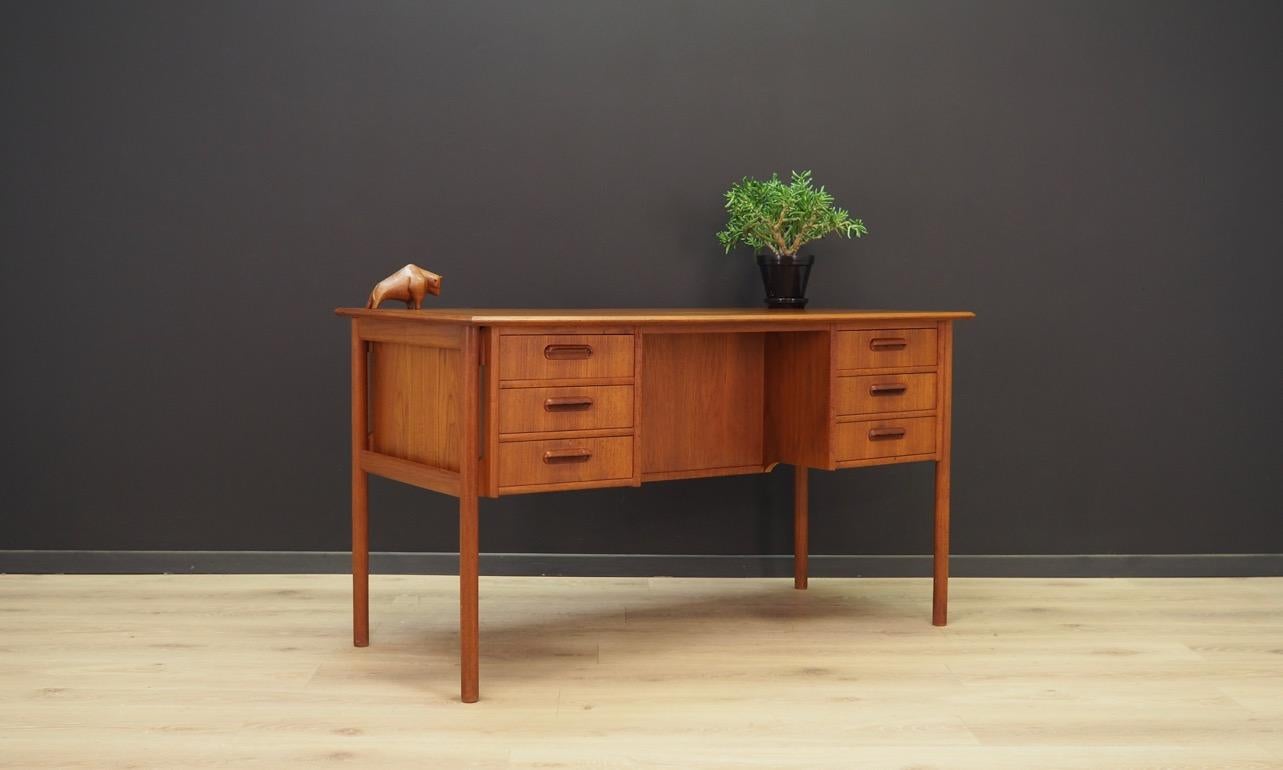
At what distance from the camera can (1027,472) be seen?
3508 mm

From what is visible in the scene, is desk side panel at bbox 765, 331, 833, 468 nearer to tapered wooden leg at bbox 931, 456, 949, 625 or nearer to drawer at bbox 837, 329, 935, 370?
drawer at bbox 837, 329, 935, 370

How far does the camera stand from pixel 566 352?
2463 mm

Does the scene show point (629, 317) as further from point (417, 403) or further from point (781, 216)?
point (781, 216)

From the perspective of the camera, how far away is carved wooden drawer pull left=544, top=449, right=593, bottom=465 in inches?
96.3

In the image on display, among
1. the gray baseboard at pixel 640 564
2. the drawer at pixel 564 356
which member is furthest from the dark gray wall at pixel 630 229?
the drawer at pixel 564 356

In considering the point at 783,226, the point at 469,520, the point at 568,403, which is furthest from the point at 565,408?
the point at 783,226

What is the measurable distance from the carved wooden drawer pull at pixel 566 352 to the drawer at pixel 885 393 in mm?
674

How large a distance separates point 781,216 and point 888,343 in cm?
44

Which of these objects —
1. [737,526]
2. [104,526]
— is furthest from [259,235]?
[737,526]

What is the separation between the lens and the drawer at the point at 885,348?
286cm

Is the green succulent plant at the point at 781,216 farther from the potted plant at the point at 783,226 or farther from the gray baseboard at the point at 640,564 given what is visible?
the gray baseboard at the point at 640,564

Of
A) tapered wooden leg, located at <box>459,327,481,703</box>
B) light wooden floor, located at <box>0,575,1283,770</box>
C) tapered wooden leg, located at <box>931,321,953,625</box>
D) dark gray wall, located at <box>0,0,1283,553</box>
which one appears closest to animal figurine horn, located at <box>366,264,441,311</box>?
tapered wooden leg, located at <box>459,327,481,703</box>

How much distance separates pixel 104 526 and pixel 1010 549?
99.2 inches

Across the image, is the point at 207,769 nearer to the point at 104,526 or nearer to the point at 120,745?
the point at 120,745
